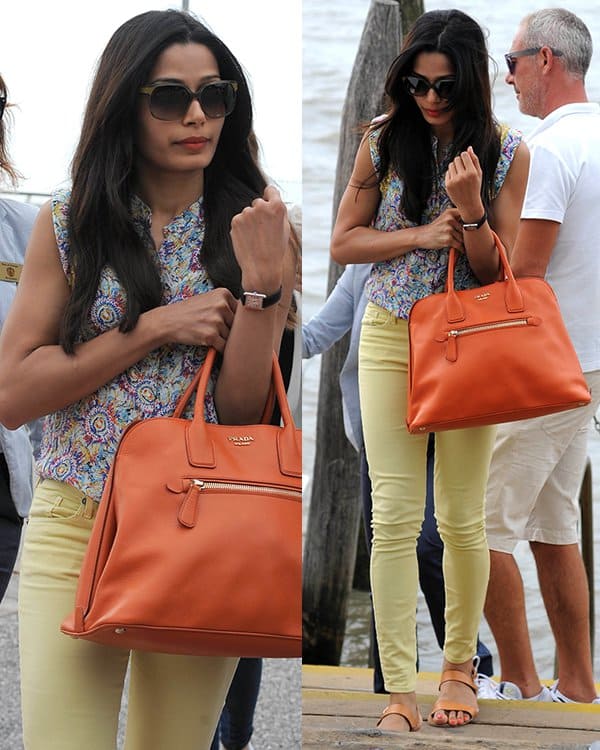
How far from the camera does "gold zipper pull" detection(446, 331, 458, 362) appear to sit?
1594 millimetres

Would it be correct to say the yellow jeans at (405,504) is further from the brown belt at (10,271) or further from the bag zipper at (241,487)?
the brown belt at (10,271)

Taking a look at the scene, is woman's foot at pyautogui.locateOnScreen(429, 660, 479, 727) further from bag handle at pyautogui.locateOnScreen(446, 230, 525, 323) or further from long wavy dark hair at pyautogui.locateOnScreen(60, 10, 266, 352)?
long wavy dark hair at pyautogui.locateOnScreen(60, 10, 266, 352)

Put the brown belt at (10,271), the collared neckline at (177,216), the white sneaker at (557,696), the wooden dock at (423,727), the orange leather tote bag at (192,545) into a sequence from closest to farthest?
the orange leather tote bag at (192,545), the collared neckline at (177,216), the brown belt at (10,271), the wooden dock at (423,727), the white sneaker at (557,696)

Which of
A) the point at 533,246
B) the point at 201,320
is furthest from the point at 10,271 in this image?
the point at 533,246

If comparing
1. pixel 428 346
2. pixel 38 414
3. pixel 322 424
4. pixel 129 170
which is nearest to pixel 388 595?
pixel 322 424

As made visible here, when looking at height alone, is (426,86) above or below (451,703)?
above

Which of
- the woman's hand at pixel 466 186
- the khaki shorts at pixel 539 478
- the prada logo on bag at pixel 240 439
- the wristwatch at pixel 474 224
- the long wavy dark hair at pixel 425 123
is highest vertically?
the long wavy dark hair at pixel 425 123

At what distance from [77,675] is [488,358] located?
2.59 ft

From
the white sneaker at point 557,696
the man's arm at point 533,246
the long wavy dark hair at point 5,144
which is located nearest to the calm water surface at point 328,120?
the man's arm at point 533,246

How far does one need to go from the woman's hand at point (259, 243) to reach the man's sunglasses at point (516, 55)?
0.60m

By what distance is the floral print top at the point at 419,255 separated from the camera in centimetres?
157

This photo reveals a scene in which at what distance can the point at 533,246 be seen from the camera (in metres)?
1.66

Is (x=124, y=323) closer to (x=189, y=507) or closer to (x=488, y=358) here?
(x=189, y=507)

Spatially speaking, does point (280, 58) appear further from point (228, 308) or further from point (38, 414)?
point (38, 414)
